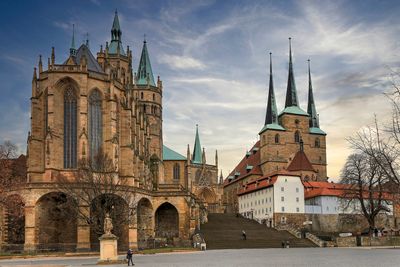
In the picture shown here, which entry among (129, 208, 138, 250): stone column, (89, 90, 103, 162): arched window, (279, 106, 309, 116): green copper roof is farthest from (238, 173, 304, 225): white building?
(89, 90, 103, 162): arched window

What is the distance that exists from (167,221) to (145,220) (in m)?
3.54

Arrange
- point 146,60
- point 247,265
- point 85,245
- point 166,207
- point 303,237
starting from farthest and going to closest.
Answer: point 146,60
point 303,237
point 166,207
point 85,245
point 247,265

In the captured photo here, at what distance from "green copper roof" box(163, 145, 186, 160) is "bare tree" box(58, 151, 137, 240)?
43290mm

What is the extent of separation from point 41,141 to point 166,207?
17.0 meters

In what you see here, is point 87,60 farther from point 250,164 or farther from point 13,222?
point 250,164

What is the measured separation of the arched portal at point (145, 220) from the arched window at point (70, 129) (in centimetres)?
924

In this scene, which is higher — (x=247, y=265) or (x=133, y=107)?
(x=133, y=107)

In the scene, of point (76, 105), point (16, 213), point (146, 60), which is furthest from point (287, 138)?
point (16, 213)

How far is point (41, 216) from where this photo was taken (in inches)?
2199

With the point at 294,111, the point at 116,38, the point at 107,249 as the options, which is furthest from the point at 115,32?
the point at 107,249

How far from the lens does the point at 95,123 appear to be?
62156 mm

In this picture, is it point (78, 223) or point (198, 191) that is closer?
point (78, 223)

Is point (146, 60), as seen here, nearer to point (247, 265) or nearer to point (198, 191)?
point (198, 191)

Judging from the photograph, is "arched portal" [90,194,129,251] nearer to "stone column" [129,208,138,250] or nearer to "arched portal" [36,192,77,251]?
"stone column" [129,208,138,250]
